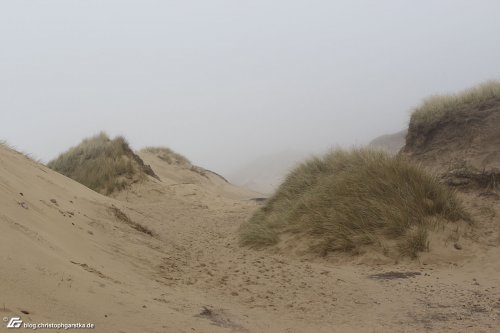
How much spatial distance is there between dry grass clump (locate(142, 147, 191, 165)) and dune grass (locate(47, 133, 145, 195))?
490 cm

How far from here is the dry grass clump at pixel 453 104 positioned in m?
9.88

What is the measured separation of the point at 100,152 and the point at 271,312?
40.8ft

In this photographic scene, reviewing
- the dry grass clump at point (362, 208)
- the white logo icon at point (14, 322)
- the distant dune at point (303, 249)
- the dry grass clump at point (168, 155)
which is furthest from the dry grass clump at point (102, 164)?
the white logo icon at point (14, 322)

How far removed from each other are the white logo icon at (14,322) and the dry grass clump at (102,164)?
11.5m

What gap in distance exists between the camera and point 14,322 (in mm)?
2422

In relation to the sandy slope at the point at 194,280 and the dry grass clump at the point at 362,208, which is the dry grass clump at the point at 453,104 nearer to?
the dry grass clump at the point at 362,208

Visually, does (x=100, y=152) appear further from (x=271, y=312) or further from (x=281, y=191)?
(x=271, y=312)

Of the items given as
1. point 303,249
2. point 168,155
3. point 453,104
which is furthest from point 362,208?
point 168,155

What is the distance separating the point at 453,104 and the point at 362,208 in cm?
471

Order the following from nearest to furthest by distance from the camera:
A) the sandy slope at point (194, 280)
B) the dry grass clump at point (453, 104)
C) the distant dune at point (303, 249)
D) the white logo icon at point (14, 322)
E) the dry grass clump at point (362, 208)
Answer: the white logo icon at point (14, 322) → the sandy slope at point (194, 280) → the distant dune at point (303, 249) → the dry grass clump at point (362, 208) → the dry grass clump at point (453, 104)

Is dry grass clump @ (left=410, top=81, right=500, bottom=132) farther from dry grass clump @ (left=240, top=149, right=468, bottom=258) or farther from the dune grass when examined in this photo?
the dune grass

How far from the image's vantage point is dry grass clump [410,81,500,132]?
988 cm

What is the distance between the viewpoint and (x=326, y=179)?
8.71 meters

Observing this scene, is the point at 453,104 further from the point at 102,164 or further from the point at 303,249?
the point at 102,164
